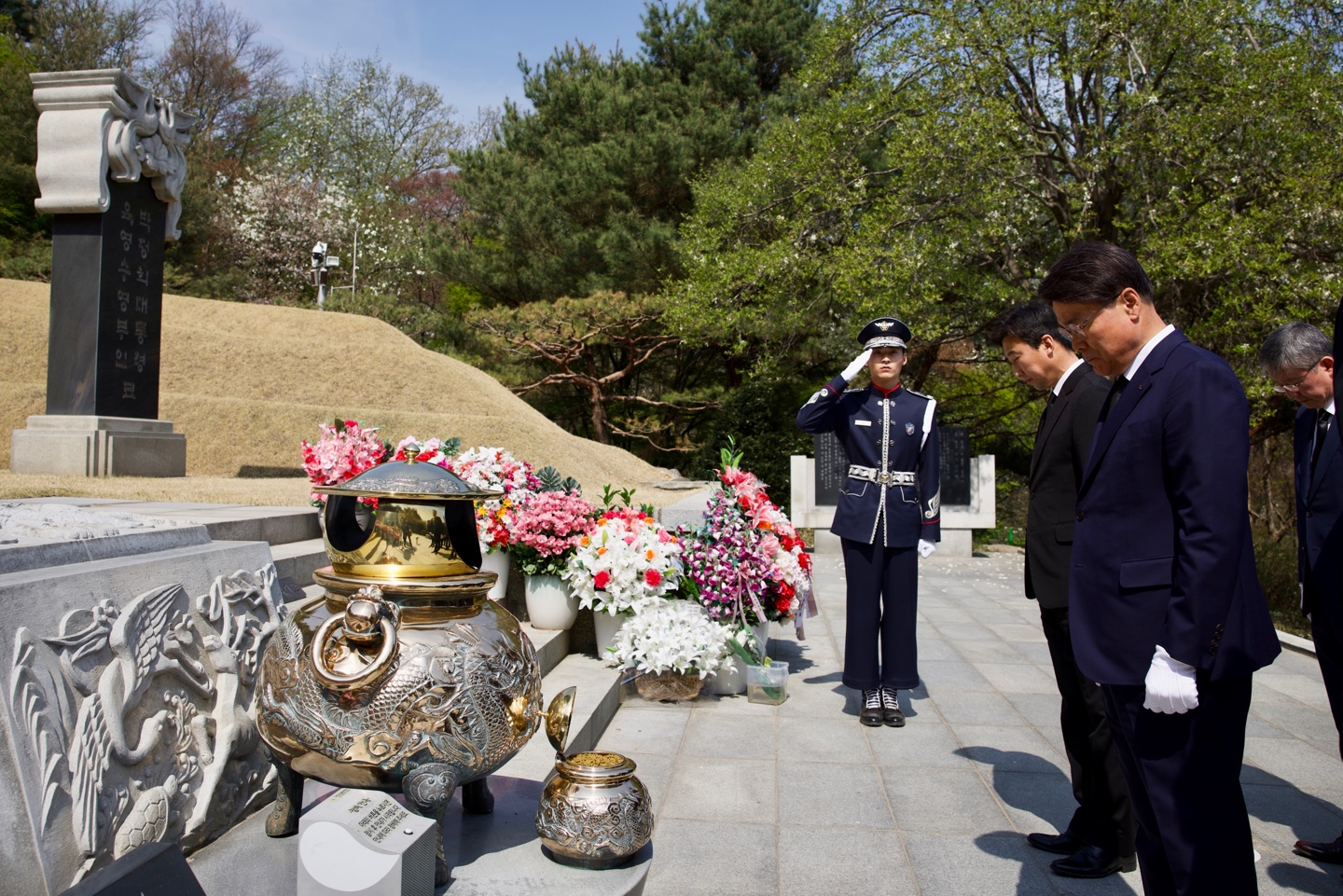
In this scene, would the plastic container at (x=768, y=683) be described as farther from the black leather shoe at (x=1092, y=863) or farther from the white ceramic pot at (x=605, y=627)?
the black leather shoe at (x=1092, y=863)

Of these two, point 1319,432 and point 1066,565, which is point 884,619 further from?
point 1319,432

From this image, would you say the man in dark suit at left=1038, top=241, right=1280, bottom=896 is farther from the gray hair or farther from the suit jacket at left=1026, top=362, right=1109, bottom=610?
the gray hair

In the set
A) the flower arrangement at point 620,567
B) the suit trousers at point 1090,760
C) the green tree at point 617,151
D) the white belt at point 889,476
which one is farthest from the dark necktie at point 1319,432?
the green tree at point 617,151

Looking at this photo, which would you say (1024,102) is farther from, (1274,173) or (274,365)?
(274,365)

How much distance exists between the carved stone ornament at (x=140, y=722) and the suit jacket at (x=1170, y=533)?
2.03m

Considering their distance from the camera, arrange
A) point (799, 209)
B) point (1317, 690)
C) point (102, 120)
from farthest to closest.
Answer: point (799, 209) → point (102, 120) → point (1317, 690)

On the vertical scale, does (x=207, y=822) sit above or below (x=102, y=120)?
below

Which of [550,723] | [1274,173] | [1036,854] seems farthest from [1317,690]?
[1274,173]

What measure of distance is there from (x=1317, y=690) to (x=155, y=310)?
30.1ft

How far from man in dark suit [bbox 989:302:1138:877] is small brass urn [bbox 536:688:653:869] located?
1418 mm

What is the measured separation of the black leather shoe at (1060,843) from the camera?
286cm

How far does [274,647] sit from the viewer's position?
200 centimetres

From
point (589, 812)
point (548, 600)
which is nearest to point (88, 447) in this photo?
point (548, 600)

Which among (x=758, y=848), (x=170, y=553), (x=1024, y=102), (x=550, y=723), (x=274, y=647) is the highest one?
(x=1024, y=102)
